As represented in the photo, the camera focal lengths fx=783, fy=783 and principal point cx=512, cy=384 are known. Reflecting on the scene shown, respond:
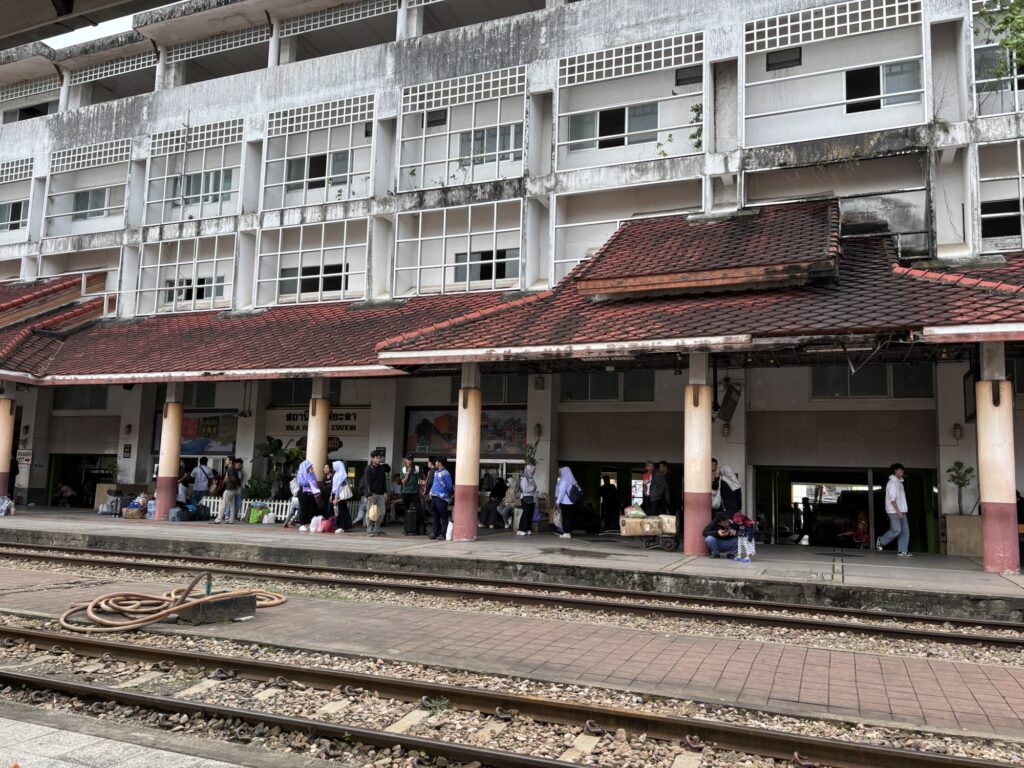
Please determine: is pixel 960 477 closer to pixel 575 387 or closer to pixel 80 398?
pixel 575 387

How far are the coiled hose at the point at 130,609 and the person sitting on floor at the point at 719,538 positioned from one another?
25.5ft

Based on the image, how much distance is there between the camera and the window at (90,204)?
1022 inches

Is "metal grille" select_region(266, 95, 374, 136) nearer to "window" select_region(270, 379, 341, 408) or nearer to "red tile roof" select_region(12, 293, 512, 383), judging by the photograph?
"red tile roof" select_region(12, 293, 512, 383)

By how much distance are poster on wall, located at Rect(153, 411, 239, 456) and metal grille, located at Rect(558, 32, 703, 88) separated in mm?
13565

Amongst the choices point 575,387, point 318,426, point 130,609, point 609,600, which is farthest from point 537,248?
point 130,609

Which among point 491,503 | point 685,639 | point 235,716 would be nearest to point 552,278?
point 491,503

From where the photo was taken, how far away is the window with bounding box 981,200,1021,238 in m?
15.5

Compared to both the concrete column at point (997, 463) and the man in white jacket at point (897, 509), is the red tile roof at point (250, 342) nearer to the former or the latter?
the man in white jacket at point (897, 509)

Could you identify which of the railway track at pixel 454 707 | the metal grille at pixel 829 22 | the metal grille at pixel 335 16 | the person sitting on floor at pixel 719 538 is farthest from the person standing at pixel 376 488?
the metal grille at pixel 335 16

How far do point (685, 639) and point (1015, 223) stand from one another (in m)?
12.5

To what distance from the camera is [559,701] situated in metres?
5.70

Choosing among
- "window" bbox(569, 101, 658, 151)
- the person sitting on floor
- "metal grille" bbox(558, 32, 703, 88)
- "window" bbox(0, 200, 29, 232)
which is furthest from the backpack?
"window" bbox(0, 200, 29, 232)

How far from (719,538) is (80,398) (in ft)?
71.6

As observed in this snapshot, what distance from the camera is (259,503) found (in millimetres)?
20375
